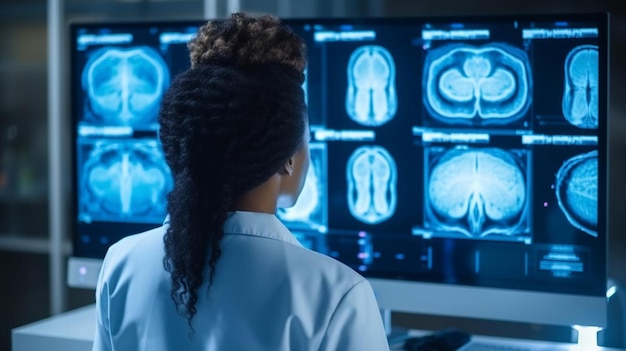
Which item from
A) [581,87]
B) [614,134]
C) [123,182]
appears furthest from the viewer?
[614,134]

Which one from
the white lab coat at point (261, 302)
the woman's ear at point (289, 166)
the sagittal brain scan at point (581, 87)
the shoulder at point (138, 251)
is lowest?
the white lab coat at point (261, 302)

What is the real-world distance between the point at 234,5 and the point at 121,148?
546 mm

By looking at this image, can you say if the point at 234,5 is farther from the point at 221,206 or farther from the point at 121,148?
the point at 221,206

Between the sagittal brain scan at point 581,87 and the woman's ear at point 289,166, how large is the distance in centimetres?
91

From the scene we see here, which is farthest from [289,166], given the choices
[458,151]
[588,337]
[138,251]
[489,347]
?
[588,337]

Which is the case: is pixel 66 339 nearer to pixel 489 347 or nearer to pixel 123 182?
pixel 123 182

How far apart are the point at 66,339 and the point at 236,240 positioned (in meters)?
1.19

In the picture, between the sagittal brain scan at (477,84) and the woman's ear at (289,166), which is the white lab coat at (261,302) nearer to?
the woman's ear at (289,166)

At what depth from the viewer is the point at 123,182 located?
2395 millimetres

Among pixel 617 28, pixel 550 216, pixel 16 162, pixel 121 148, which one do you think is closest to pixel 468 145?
pixel 550 216

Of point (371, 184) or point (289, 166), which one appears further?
point (371, 184)

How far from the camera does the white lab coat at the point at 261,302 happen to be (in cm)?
114

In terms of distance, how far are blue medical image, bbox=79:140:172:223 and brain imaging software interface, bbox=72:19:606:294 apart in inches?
14.8

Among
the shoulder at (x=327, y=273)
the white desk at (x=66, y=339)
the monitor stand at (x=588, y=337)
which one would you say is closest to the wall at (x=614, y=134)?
the monitor stand at (x=588, y=337)
